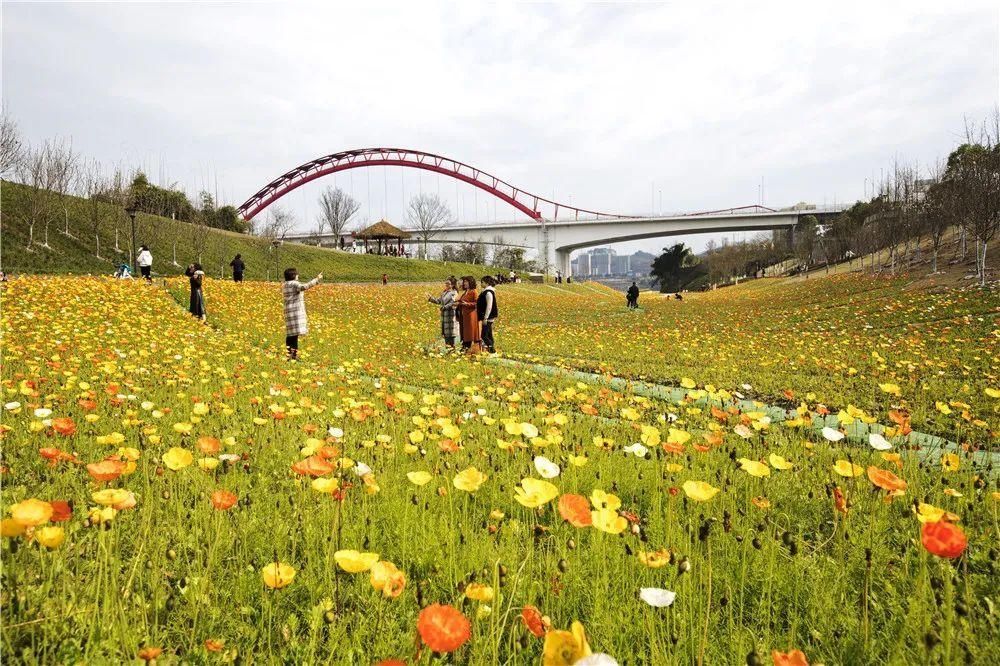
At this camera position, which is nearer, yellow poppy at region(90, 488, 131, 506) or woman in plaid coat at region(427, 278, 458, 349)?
yellow poppy at region(90, 488, 131, 506)

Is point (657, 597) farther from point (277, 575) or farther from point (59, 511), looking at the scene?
point (59, 511)

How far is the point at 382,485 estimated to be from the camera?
2758 mm

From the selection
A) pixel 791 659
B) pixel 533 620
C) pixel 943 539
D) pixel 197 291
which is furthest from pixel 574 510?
pixel 197 291

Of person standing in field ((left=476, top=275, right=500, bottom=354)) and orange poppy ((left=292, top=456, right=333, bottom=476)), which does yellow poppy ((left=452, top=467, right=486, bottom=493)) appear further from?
person standing in field ((left=476, top=275, right=500, bottom=354))

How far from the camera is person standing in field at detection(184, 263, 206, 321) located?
43.3ft

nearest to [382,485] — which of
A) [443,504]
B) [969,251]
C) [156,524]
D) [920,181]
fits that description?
[443,504]

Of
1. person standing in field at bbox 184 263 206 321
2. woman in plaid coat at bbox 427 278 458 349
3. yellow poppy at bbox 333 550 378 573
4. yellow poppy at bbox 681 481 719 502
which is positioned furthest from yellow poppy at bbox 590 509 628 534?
person standing in field at bbox 184 263 206 321

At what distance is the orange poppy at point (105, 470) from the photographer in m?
1.56

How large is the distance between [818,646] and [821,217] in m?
95.8

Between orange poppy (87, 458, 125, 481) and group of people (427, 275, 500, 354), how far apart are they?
26.1ft

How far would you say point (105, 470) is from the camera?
1.60 metres

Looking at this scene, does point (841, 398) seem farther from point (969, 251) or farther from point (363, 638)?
point (969, 251)

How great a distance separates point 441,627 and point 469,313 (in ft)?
30.4

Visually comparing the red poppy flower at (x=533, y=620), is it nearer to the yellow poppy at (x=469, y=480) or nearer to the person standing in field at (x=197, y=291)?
the yellow poppy at (x=469, y=480)
